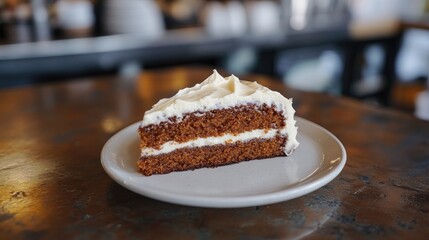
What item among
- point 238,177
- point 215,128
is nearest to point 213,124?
point 215,128

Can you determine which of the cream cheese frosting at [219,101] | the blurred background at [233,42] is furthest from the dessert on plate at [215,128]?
the blurred background at [233,42]

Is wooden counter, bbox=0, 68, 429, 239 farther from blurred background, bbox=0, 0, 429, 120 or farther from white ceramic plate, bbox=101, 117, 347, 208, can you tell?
blurred background, bbox=0, 0, 429, 120

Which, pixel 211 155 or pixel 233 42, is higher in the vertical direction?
pixel 211 155

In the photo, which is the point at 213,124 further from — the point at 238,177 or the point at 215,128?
the point at 238,177

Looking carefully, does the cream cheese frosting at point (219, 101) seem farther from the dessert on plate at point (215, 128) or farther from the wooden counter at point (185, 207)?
the wooden counter at point (185, 207)

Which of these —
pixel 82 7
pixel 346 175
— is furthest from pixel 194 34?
pixel 346 175

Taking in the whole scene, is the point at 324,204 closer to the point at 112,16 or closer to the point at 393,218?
the point at 393,218
